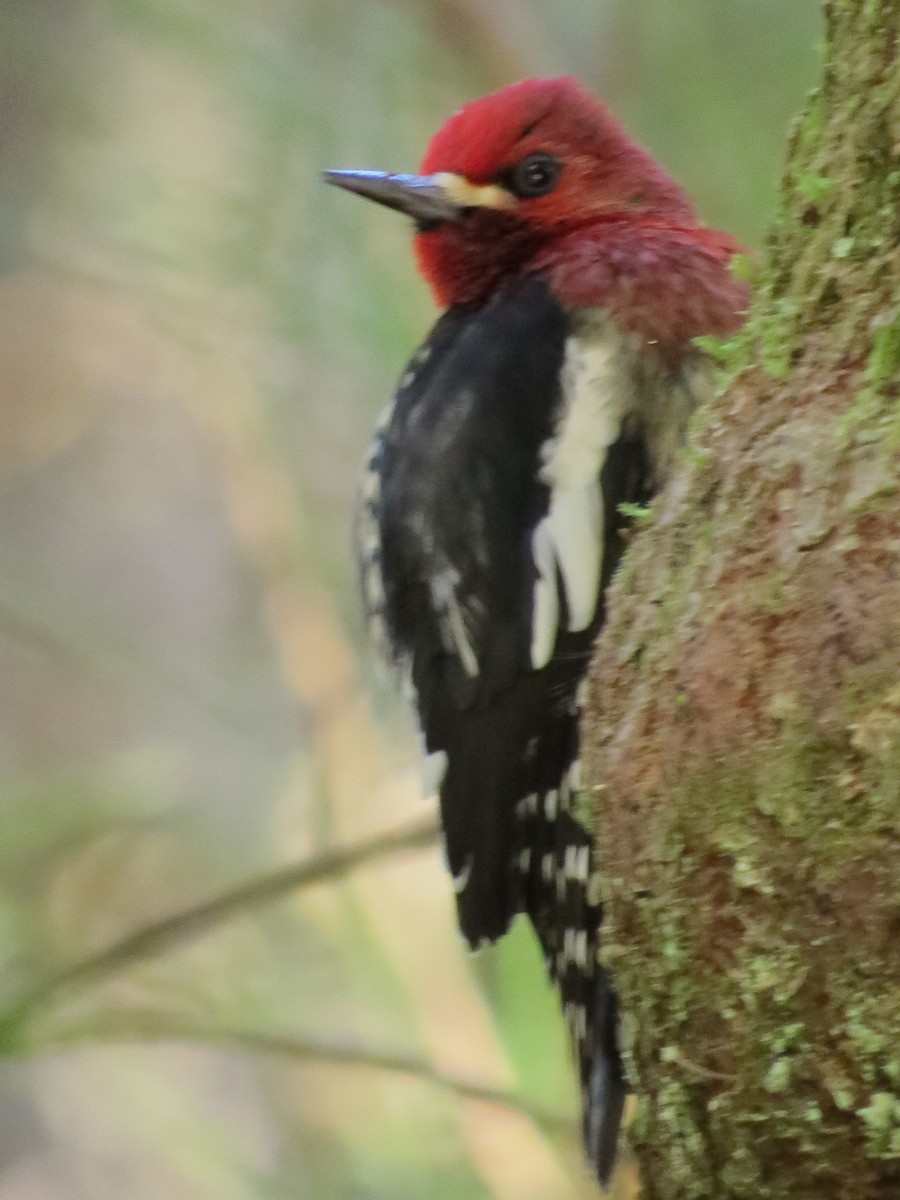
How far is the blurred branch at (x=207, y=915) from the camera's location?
6.82 feet

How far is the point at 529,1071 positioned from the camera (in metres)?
2.13

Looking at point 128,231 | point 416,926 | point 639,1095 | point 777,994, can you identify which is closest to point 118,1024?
point 416,926

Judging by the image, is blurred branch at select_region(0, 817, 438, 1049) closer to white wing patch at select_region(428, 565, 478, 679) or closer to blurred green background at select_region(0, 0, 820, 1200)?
blurred green background at select_region(0, 0, 820, 1200)

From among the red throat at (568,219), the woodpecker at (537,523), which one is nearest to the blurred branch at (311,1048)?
the woodpecker at (537,523)

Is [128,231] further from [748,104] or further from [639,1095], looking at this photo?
[639,1095]

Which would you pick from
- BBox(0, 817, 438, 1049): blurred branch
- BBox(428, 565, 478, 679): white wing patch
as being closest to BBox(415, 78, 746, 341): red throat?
BBox(428, 565, 478, 679): white wing patch

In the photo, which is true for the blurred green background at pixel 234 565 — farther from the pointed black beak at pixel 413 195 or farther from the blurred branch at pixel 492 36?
the pointed black beak at pixel 413 195

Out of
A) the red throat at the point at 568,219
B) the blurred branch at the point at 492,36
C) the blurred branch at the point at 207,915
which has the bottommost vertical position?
the blurred branch at the point at 207,915

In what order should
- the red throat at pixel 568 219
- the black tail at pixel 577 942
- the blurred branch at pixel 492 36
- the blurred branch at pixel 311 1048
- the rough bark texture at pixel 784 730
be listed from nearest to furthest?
1. the rough bark texture at pixel 784 730
2. the black tail at pixel 577 942
3. the red throat at pixel 568 219
4. the blurred branch at pixel 311 1048
5. the blurred branch at pixel 492 36

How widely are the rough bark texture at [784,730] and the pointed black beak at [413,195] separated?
59cm

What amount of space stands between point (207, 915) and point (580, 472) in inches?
48.5

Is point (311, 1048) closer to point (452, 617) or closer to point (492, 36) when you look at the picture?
point (452, 617)

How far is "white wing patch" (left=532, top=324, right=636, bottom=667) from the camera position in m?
1.27

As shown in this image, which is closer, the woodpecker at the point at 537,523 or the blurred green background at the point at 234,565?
the woodpecker at the point at 537,523
